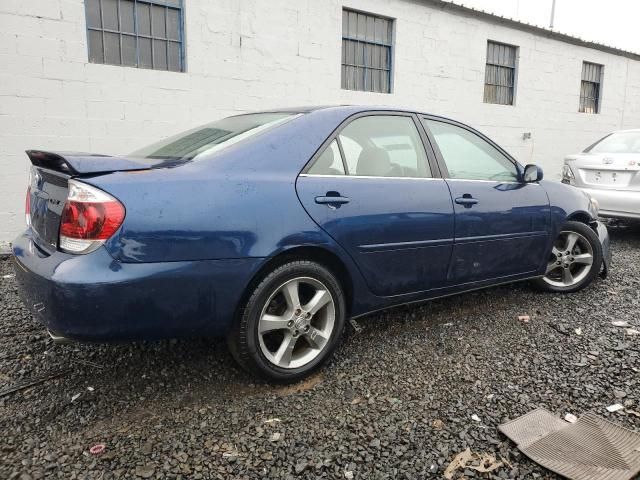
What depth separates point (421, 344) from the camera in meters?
3.16

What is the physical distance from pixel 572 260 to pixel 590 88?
10.8m

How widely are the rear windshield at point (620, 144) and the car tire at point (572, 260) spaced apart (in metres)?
3.27

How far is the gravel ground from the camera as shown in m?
2.02

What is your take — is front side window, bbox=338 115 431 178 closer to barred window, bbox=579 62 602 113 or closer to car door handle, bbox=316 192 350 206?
car door handle, bbox=316 192 350 206

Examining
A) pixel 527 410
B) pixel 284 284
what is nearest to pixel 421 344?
pixel 527 410

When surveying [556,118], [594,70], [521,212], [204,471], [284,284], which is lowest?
[204,471]

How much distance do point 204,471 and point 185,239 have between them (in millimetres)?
977

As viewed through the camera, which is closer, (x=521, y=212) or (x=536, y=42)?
(x=521, y=212)

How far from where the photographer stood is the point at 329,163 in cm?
274

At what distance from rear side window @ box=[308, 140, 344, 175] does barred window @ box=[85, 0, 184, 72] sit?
4.68 m

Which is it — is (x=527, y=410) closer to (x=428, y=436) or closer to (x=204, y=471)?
(x=428, y=436)

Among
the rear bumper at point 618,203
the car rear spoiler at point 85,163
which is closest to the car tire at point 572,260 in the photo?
the rear bumper at point 618,203

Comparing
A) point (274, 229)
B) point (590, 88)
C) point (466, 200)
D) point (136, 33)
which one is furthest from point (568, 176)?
point (590, 88)

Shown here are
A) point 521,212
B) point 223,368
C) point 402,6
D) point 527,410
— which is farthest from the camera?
point 402,6
